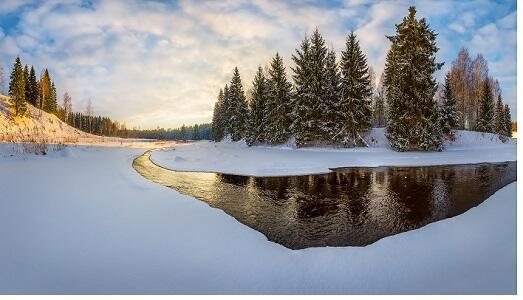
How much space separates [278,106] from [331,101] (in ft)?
18.6

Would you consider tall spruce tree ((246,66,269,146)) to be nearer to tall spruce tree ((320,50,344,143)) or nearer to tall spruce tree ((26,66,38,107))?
tall spruce tree ((320,50,344,143))

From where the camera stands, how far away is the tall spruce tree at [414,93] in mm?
20625

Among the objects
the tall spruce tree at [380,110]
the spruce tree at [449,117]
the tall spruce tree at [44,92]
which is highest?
the tall spruce tree at [44,92]

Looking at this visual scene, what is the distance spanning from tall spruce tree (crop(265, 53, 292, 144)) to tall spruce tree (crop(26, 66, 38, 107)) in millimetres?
50832

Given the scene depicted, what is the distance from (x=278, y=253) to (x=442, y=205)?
188 inches

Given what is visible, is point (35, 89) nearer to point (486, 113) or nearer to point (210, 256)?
point (210, 256)

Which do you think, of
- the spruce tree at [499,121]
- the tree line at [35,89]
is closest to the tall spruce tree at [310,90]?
the spruce tree at [499,121]

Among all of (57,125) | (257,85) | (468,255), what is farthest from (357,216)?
(57,125)

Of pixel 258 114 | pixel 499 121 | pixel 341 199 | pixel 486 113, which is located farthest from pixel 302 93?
pixel 499 121

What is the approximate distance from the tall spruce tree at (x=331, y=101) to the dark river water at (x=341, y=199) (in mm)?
11674

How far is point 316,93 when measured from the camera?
24625mm

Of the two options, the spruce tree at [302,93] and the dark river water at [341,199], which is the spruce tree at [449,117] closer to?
the spruce tree at [302,93]
